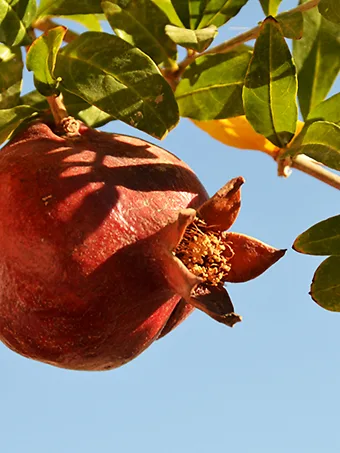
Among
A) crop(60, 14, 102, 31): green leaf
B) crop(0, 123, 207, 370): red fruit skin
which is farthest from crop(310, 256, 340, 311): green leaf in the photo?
crop(60, 14, 102, 31): green leaf

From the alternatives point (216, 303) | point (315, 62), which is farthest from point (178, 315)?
point (315, 62)

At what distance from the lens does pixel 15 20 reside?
1460 millimetres

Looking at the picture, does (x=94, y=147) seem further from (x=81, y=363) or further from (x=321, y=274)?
(x=321, y=274)

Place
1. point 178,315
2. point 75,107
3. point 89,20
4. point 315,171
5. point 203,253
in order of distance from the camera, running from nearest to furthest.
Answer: point 203,253
point 178,315
point 75,107
point 315,171
point 89,20

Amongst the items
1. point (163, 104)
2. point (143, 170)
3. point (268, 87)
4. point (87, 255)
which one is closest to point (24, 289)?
point (87, 255)

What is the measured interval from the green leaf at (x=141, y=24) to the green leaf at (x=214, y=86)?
70 millimetres

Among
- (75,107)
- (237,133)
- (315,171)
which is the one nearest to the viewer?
(75,107)

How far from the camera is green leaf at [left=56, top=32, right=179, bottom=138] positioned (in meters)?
1.37

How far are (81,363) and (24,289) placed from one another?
167 millimetres

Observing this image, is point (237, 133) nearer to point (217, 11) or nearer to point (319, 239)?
point (217, 11)

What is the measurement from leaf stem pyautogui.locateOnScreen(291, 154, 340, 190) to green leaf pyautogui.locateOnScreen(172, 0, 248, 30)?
0.98ft

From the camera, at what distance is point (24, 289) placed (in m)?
1.19

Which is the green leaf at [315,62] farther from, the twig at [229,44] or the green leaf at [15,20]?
the green leaf at [15,20]

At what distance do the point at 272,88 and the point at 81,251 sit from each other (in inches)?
18.8
